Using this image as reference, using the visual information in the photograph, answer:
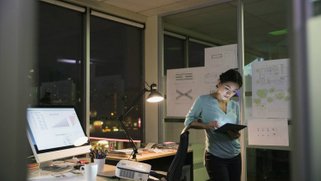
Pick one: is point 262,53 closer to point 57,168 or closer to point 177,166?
point 177,166

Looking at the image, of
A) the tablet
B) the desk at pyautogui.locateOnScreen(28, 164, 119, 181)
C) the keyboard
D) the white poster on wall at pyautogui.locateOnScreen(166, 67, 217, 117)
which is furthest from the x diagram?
the desk at pyautogui.locateOnScreen(28, 164, 119, 181)

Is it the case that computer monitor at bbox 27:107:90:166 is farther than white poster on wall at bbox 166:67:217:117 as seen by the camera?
No

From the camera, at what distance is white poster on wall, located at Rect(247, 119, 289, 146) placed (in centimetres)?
344

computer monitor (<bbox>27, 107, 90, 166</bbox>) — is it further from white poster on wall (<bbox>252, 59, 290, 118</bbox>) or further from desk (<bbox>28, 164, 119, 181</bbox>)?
white poster on wall (<bbox>252, 59, 290, 118</bbox>)

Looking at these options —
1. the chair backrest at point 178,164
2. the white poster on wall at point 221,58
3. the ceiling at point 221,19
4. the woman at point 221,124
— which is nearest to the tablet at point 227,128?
the woman at point 221,124

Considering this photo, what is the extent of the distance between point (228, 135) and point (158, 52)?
2025mm

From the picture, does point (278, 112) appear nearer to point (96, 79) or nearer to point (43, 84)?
point (96, 79)

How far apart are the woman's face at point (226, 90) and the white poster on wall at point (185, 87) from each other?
3.37 feet

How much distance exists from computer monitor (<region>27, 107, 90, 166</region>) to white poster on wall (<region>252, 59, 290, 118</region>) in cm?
196

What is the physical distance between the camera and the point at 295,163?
0.73 meters

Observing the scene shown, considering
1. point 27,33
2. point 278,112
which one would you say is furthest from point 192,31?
point 27,33

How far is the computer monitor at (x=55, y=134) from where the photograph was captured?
2.16m

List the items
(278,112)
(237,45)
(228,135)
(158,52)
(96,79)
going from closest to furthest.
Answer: (228,135)
(278,112)
(237,45)
(96,79)
(158,52)

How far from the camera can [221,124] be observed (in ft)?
9.59
